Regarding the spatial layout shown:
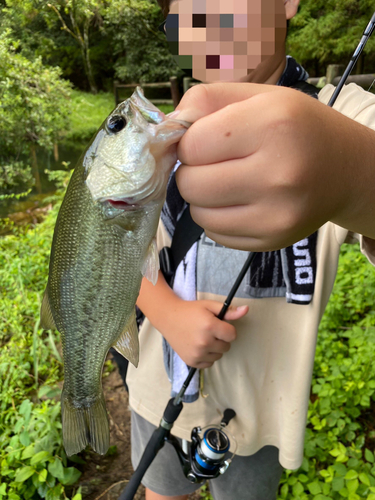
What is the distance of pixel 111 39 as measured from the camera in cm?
484

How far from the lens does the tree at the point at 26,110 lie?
12.0 feet

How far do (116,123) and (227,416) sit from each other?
1.06 meters

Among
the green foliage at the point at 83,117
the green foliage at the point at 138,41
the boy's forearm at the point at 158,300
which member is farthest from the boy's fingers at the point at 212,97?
the green foliage at the point at 83,117

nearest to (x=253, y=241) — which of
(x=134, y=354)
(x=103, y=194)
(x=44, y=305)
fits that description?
(x=103, y=194)

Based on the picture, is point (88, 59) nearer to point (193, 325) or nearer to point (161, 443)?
point (193, 325)

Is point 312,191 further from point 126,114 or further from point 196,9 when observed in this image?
point 196,9

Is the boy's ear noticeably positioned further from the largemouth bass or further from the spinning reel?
the spinning reel

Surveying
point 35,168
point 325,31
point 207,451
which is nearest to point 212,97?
point 207,451

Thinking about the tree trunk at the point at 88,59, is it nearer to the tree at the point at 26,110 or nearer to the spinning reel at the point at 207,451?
the tree at the point at 26,110

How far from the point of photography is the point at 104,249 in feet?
2.42

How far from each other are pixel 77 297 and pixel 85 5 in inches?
124

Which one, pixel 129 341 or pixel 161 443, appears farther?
pixel 161 443

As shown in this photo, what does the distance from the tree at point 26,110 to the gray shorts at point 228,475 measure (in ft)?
11.7

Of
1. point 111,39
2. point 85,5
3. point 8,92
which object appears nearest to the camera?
point 85,5
